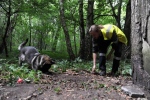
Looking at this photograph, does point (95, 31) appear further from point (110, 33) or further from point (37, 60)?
point (37, 60)

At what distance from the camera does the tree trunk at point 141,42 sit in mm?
3953

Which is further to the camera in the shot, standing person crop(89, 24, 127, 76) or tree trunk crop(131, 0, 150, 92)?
standing person crop(89, 24, 127, 76)

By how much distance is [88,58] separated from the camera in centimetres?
1118

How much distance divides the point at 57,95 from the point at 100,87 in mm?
925

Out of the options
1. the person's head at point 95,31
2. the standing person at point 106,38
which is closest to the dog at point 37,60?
the standing person at point 106,38

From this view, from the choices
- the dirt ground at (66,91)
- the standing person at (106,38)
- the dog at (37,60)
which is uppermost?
the standing person at (106,38)

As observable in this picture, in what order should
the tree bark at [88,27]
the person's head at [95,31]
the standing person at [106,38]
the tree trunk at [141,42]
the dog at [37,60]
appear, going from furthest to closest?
the tree bark at [88,27]
the dog at [37,60]
the standing person at [106,38]
the person's head at [95,31]
the tree trunk at [141,42]

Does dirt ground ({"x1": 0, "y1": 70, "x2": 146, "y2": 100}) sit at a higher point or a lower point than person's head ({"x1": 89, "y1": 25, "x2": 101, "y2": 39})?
lower

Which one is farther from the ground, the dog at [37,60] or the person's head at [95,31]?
the person's head at [95,31]

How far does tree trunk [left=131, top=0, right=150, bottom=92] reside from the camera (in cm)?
395

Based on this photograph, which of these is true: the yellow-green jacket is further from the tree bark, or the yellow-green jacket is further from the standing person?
the tree bark

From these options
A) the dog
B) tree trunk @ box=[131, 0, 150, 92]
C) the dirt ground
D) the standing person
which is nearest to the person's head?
the standing person

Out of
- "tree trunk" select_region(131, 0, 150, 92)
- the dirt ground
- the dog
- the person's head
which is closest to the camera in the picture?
the dirt ground

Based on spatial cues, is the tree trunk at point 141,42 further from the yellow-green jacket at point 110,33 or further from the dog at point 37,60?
the dog at point 37,60
